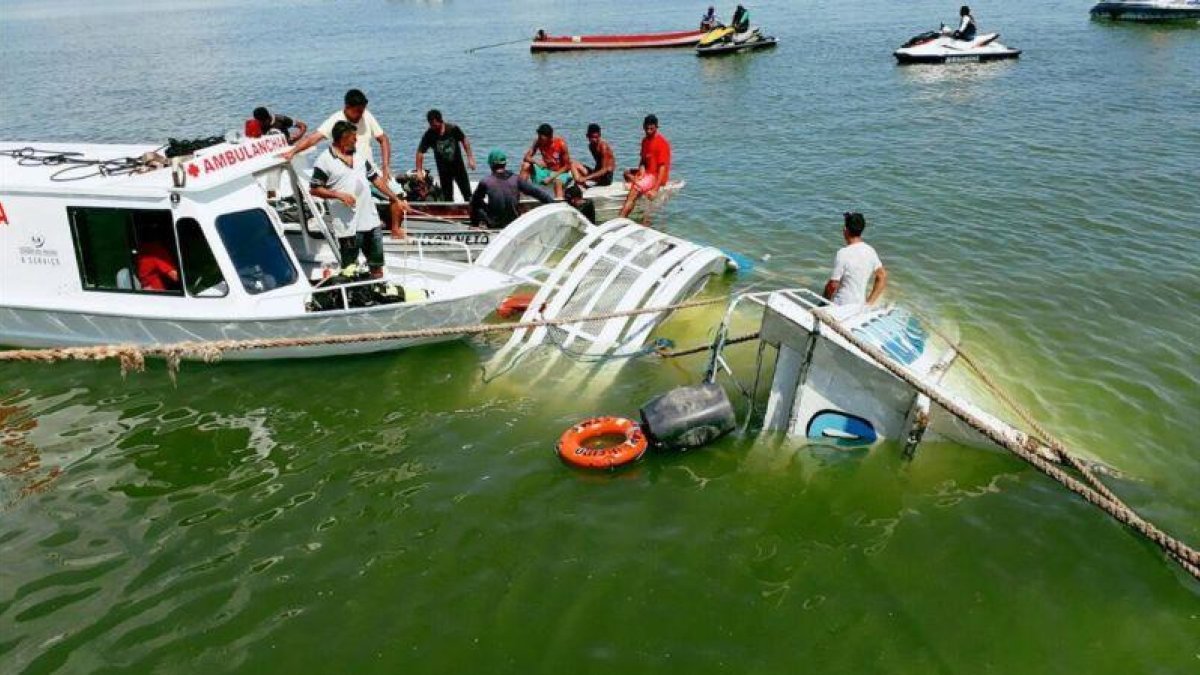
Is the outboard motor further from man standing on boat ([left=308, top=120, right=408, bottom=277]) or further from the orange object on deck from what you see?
man standing on boat ([left=308, top=120, right=408, bottom=277])

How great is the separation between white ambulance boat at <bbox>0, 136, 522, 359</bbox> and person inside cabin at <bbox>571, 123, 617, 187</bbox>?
19.6 feet

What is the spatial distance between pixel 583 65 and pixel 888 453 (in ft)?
121

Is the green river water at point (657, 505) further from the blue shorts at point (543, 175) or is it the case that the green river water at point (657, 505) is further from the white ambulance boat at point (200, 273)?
the blue shorts at point (543, 175)

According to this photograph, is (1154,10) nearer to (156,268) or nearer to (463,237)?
(463,237)

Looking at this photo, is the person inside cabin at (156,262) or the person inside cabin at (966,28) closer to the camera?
the person inside cabin at (156,262)

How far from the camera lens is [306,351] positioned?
10539 millimetres

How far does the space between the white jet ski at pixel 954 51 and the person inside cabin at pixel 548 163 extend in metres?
24.2

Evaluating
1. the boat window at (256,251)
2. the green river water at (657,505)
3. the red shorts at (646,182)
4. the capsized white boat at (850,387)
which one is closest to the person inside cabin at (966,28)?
the green river water at (657,505)

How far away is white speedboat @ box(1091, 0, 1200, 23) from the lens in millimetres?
40219

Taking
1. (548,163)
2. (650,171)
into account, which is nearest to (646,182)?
(650,171)

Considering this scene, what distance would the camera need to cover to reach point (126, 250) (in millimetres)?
10086

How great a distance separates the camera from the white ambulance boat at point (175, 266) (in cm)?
984

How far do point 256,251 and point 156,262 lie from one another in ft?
4.05

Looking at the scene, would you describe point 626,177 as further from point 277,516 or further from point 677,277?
point 277,516
